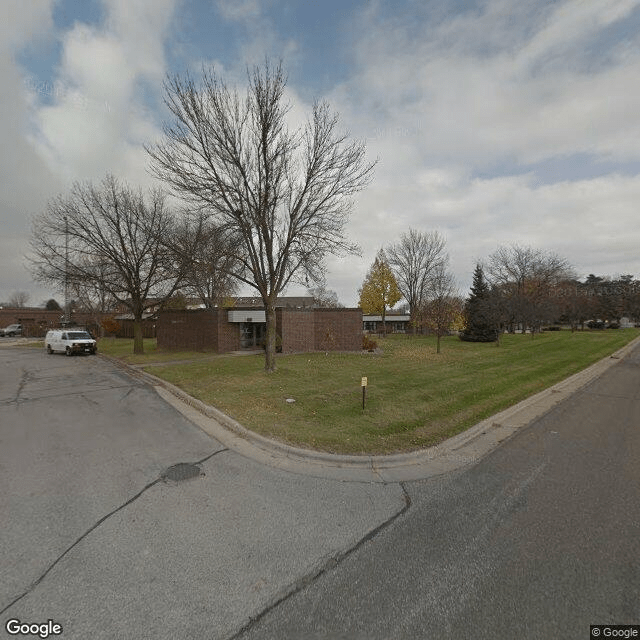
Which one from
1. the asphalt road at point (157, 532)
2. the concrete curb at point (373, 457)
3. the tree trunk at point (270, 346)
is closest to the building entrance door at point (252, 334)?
the tree trunk at point (270, 346)

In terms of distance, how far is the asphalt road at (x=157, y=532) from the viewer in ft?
8.28

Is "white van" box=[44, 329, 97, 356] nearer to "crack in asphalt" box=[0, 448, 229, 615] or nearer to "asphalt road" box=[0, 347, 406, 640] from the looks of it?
"asphalt road" box=[0, 347, 406, 640]

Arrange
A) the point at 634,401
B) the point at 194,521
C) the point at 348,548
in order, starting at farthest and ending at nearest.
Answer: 1. the point at 634,401
2. the point at 194,521
3. the point at 348,548

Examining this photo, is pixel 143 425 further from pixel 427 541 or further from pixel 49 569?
pixel 427 541

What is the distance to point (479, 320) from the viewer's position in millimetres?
33125

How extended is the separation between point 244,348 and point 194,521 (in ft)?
67.0

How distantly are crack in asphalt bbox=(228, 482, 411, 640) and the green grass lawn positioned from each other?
207cm

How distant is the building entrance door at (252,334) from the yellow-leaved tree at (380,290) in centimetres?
2052

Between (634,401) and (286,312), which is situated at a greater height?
(286,312)

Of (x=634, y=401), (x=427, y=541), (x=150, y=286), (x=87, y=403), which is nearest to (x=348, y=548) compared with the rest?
(x=427, y=541)

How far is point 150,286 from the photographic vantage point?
22234mm

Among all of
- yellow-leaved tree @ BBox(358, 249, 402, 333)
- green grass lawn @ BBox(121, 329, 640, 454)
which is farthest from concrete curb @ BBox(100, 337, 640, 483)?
yellow-leaved tree @ BBox(358, 249, 402, 333)

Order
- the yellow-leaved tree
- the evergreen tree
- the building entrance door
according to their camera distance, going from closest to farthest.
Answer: the building entrance door
the evergreen tree
the yellow-leaved tree

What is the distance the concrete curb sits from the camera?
5.04 metres
